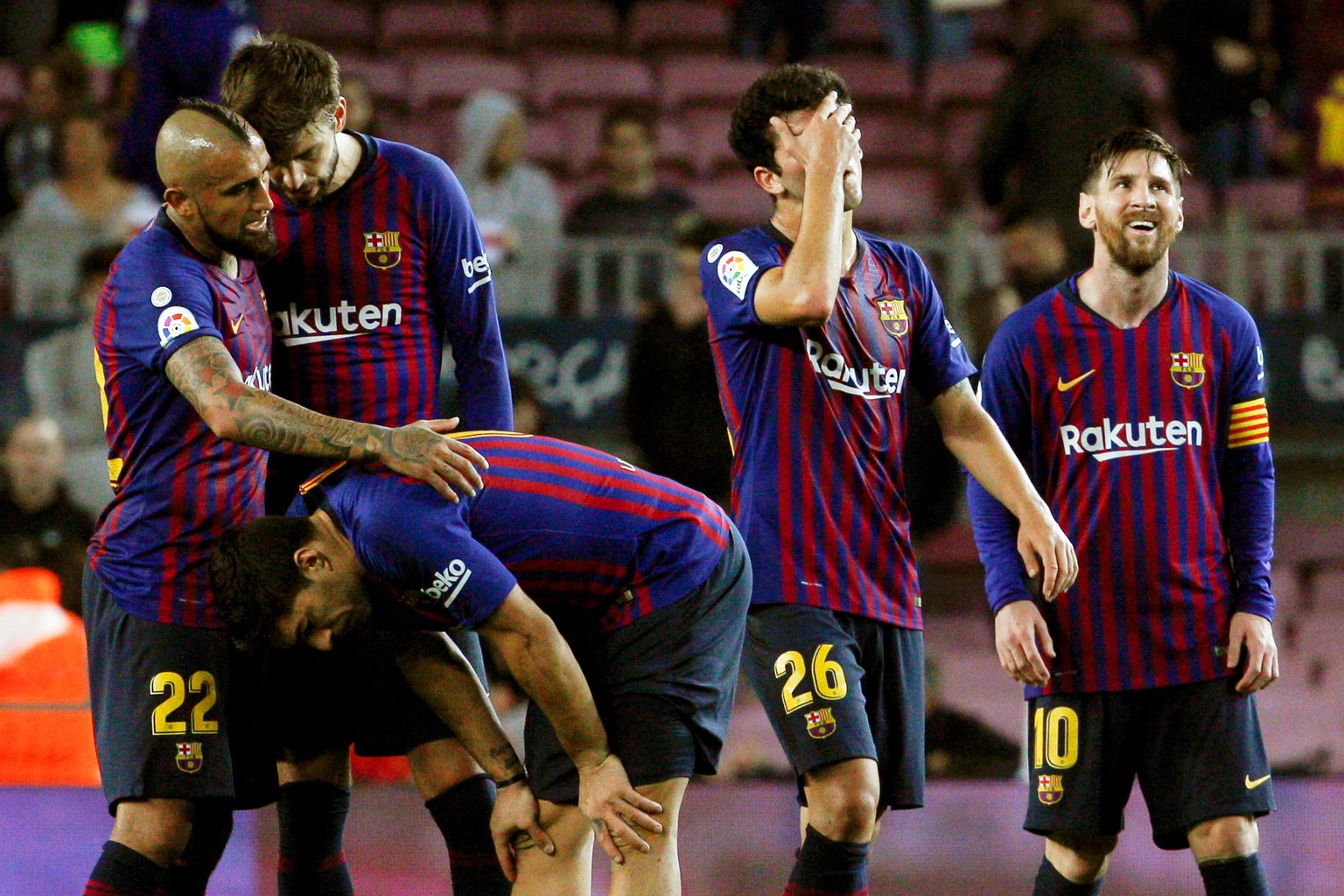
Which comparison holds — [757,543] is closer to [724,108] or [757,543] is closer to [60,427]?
[60,427]

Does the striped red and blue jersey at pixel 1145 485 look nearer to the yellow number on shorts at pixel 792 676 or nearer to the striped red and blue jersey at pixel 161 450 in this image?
the yellow number on shorts at pixel 792 676

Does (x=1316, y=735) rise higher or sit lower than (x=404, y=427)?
lower

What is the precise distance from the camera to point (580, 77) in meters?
9.99

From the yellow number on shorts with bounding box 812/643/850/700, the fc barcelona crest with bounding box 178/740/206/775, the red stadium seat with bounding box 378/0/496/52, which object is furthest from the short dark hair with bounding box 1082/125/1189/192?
the red stadium seat with bounding box 378/0/496/52

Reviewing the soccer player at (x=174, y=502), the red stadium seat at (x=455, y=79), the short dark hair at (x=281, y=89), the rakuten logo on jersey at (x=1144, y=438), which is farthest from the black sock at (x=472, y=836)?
the red stadium seat at (x=455, y=79)

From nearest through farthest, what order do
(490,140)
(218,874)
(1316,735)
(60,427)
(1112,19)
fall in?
(218,874), (1316,735), (60,427), (490,140), (1112,19)

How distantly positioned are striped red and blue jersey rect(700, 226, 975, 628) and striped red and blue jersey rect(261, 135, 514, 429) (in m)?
0.54

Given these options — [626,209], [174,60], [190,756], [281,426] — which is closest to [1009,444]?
[281,426]

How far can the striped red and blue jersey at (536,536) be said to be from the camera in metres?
2.98

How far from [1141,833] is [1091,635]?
6.02 feet

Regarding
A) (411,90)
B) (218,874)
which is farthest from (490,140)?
(218,874)

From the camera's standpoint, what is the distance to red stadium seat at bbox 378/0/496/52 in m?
10.3

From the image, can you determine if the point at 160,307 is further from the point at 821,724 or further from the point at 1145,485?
the point at 1145,485

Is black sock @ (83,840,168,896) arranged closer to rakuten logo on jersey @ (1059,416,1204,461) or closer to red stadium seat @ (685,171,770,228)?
Answer: rakuten logo on jersey @ (1059,416,1204,461)
